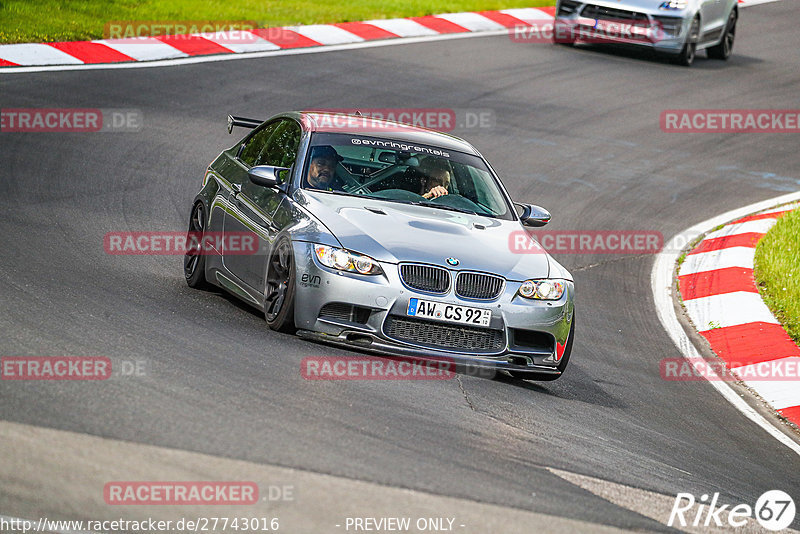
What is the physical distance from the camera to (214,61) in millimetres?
18219

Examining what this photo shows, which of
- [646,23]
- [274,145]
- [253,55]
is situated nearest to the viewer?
[274,145]

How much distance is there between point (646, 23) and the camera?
21.1m

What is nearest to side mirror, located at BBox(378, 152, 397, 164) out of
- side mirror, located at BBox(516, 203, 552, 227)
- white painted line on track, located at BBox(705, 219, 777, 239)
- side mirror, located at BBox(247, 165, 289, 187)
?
side mirror, located at BBox(247, 165, 289, 187)

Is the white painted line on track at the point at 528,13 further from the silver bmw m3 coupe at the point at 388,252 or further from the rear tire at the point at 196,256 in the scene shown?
the rear tire at the point at 196,256

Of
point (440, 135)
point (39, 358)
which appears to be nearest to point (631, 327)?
point (440, 135)

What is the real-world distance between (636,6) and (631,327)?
1136 centimetres

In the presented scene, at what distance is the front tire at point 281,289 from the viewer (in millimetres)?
7996

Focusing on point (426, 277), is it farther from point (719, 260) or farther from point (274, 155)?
point (719, 260)

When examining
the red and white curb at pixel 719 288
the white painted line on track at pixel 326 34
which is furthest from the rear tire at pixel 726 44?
the red and white curb at pixel 719 288

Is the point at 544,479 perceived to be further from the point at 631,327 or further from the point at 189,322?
the point at 631,327

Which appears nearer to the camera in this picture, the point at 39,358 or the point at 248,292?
the point at 39,358

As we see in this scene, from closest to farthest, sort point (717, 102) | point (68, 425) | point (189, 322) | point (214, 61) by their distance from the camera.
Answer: point (68, 425), point (189, 322), point (214, 61), point (717, 102)

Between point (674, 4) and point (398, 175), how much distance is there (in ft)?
43.5

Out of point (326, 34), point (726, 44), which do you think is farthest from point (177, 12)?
point (726, 44)
